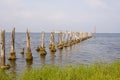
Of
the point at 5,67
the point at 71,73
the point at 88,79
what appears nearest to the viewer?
the point at 88,79

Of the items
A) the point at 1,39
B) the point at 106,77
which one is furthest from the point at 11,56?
the point at 106,77

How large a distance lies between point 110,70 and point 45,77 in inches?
138

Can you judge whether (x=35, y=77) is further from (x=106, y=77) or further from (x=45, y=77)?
(x=106, y=77)

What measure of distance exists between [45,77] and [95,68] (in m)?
2.78

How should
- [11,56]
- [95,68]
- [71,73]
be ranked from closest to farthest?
[71,73] < [95,68] < [11,56]

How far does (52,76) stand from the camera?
1172 centimetres

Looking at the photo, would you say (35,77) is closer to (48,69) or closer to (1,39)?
(48,69)

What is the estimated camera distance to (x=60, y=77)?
11.6 meters

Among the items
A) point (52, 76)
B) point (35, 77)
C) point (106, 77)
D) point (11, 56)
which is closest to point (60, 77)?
point (52, 76)

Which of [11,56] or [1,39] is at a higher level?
[1,39]

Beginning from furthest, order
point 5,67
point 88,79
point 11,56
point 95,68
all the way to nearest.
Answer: point 11,56 → point 5,67 → point 95,68 → point 88,79

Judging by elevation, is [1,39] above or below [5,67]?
above

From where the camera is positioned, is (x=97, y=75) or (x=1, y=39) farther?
(x=1, y=39)

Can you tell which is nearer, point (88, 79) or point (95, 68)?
point (88, 79)
